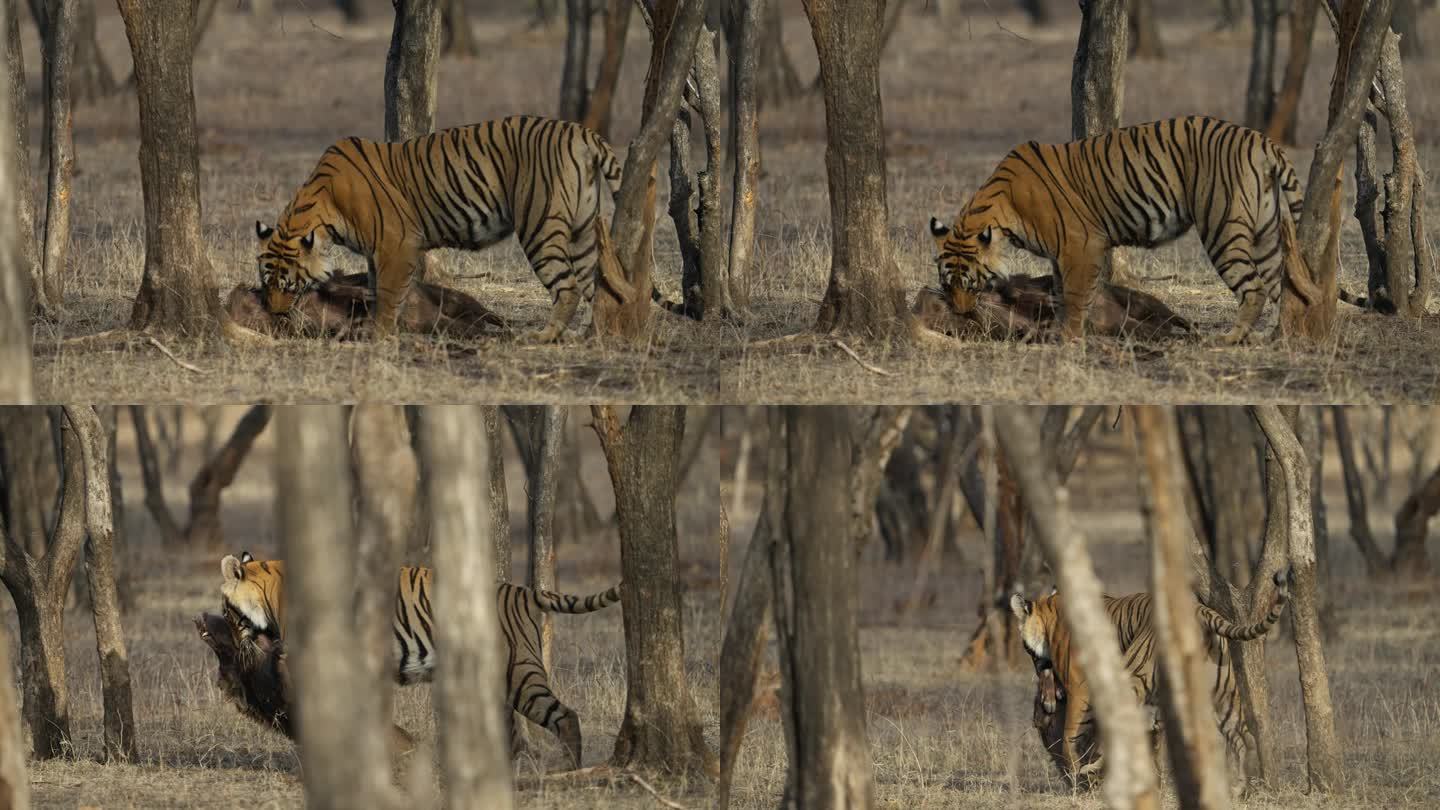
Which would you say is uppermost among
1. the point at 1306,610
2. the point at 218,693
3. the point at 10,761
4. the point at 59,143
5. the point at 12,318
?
the point at 59,143

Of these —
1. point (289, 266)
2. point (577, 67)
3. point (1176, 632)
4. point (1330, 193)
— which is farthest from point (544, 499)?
point (577, 67)

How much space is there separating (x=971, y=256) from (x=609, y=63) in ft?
42.9

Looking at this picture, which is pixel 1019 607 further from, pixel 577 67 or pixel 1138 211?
pixel 577 67

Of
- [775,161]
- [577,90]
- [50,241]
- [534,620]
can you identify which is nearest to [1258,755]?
[534,620]

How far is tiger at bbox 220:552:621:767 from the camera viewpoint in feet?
35.2

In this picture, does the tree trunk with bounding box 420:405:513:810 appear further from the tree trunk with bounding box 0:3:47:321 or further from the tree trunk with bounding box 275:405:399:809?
the tree trunk with bounding box 0:3:47:321

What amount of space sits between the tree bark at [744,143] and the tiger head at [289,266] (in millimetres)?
2588

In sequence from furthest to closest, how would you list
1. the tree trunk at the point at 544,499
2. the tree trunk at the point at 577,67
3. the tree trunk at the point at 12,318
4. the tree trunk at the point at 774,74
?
the tree trunk at the point at 774,74 → the tree trunk at the point at 577,67 → the tree trunk at the point at 544,499 → the tree trunk at the point at 12,318

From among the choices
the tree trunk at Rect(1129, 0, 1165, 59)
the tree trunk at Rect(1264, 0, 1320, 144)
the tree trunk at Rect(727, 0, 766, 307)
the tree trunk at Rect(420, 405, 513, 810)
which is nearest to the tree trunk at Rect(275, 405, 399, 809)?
the tree trunk at Rect(420, 405, 513, 810)

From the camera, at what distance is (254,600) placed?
1133 centimetres

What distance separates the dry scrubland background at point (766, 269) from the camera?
9469mm

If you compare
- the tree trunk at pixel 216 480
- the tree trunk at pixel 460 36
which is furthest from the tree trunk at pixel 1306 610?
the tree trunk at pixel 460 36

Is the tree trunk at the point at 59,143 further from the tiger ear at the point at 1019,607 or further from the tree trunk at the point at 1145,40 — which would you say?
the tree trunk at the point at 1145,40

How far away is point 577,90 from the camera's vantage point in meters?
23.3
